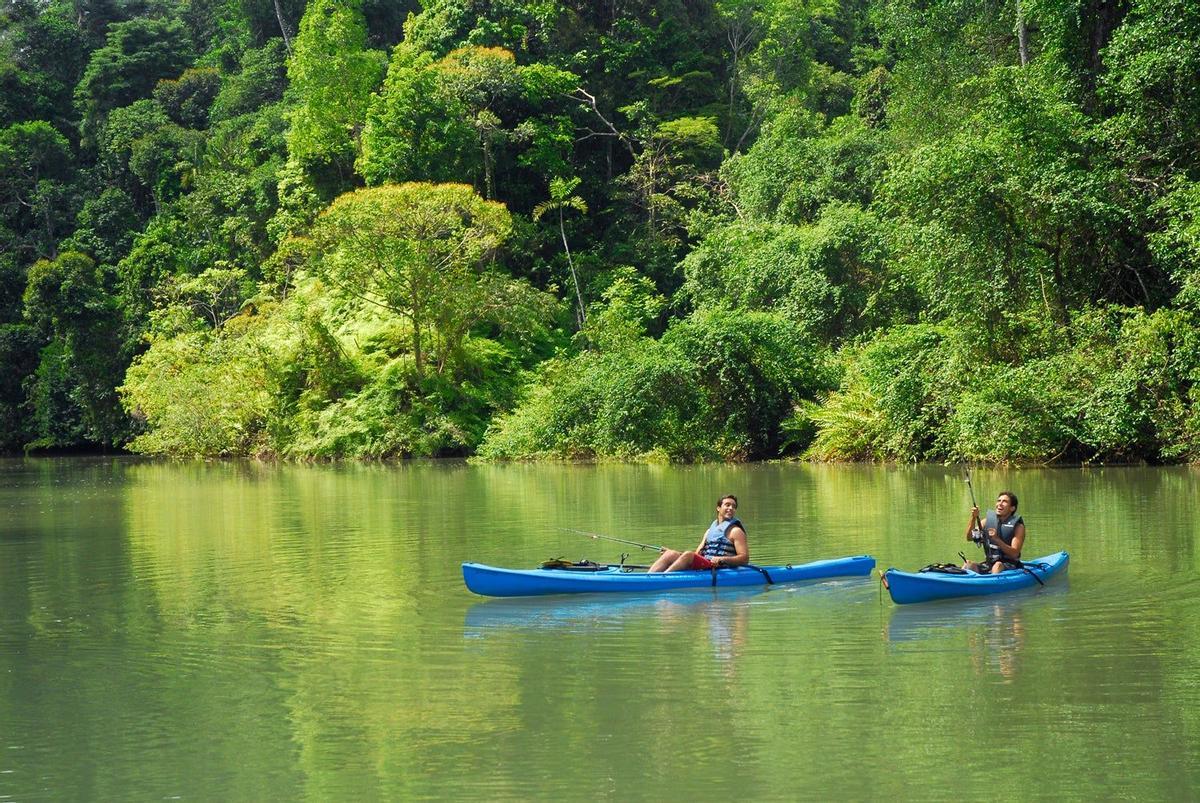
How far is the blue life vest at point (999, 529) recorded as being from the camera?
12594mm

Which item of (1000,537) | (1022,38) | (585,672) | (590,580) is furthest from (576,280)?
(585,672)

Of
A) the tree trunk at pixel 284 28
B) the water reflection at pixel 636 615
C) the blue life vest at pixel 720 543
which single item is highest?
the tree trunk at pixel 284 28

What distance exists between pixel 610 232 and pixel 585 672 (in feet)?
117

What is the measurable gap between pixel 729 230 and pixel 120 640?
28577 millimetres

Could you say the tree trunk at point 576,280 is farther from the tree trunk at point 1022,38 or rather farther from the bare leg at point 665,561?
the bare leg at point 665,561

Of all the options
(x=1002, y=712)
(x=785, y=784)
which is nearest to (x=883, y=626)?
(x=1002, y=712)

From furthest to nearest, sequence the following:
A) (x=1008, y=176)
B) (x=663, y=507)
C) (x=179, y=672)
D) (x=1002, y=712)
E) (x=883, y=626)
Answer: (x=1008, y=176) < (x=663, y=507) < (x=883, y=626) < (x=179, y=672) < (x=1002, y=712)

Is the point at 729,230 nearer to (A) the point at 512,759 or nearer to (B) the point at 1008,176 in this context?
(B) the point at 1008,176

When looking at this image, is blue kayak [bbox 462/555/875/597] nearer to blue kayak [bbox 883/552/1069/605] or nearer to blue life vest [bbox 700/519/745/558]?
blue life vest [bbox 700/519/745/558]

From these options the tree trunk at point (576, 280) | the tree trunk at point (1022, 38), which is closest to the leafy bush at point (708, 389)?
the tree trunk at point (1022, 38)

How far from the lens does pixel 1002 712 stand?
8.12 m

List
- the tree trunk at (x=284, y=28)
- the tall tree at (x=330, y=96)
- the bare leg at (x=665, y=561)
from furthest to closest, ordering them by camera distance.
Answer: the tree trunk at (x=284, y=28)
the tall tree at (x=330, y=96)
the bare leg at (x=665, y=561)

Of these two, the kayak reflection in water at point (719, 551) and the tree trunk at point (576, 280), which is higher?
the tree trunk at point (576, 280)

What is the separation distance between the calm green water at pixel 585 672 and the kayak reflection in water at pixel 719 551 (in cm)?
35
